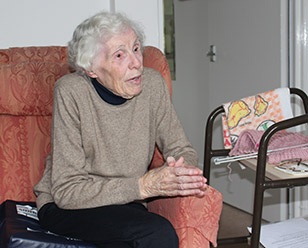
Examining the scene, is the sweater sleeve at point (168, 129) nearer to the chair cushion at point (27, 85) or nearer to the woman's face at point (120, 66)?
the woman's face at point (120, 66)

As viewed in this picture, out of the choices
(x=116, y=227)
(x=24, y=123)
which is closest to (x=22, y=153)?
(x=24, y=123)

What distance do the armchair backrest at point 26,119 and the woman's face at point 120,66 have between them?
11.4 inches

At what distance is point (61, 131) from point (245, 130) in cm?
73

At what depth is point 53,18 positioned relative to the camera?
8.00ft

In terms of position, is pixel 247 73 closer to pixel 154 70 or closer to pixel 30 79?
pixel 154 70

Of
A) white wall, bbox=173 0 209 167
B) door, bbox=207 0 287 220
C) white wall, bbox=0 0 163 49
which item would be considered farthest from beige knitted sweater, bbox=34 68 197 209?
white wall, bbox=173 0 209 167

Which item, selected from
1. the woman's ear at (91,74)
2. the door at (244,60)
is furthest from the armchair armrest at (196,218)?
the door at (244,60)

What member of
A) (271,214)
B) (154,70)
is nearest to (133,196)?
(154,70)

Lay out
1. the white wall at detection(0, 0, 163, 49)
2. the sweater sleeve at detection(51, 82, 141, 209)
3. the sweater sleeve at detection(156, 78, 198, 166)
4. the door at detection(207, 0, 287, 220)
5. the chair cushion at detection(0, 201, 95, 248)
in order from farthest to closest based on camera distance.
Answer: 1. the door at detection(207, 0, 287, 220)
2. the white wall at detection(0, 0, 163, 49)
3. the sweater sleeve at detection(156, 78, 198, 166)
4. the sweater sleeve at detection(51, 82, 141, 209)
5. the chair cushion at detection(0, 201, 95, 248)

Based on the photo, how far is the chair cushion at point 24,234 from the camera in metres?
1.39

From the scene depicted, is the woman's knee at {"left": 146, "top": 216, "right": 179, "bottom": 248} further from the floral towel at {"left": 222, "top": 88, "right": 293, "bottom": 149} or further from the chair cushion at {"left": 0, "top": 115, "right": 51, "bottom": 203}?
the chair cushion at {"left": 0, "top": 115, "right": 51, "bottom": 203}

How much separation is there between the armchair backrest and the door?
3.19 ft

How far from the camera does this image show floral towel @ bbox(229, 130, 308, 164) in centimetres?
169

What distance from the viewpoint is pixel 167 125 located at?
1.75 metres
